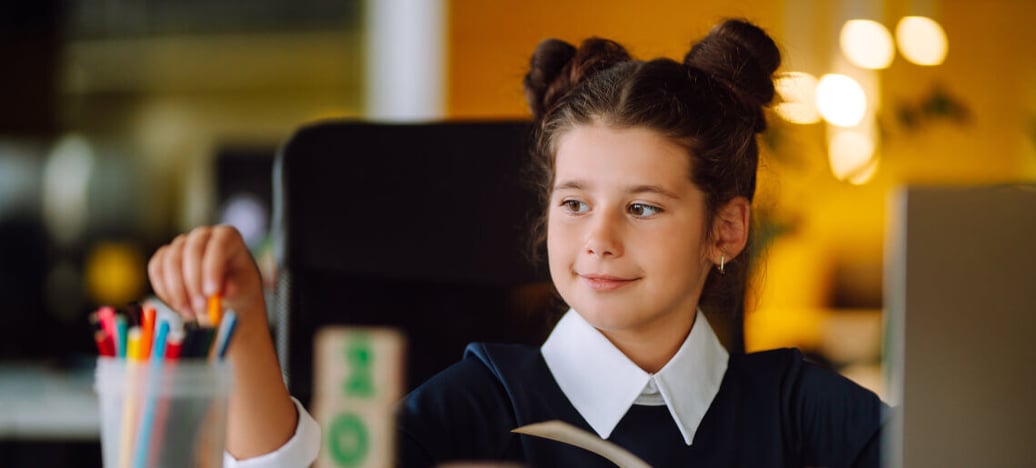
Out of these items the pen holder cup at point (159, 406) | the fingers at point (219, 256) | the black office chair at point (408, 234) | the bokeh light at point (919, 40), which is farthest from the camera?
the bokeh light at point (919, 40)

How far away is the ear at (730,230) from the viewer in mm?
1046

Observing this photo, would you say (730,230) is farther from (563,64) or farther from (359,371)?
(359,371)

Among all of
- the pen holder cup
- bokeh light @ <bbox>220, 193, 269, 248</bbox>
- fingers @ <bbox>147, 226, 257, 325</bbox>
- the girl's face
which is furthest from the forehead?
bokeh light @ <bbox>220, 193, 269, 248</bbox>

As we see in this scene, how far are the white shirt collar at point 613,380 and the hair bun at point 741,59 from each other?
0.24m

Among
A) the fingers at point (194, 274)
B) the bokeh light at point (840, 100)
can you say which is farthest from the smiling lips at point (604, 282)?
the bokeh light at point (840, 100)

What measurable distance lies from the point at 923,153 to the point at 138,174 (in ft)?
9.38

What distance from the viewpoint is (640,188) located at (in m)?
0.97

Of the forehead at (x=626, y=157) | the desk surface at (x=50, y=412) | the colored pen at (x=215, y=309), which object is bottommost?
the desk surface at (x=50, y=412)

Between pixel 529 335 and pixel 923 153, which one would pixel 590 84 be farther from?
pixel 923 153

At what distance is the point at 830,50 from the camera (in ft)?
13.6

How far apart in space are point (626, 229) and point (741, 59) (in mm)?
223

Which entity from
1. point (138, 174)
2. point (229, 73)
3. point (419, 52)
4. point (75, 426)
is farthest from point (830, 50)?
point (75, 426)

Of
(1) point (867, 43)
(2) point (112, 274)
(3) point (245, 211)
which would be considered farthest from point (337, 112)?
(1) point (867, 43)

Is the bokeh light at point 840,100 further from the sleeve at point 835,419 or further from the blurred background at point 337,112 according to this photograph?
the sleeve at point 835,419
